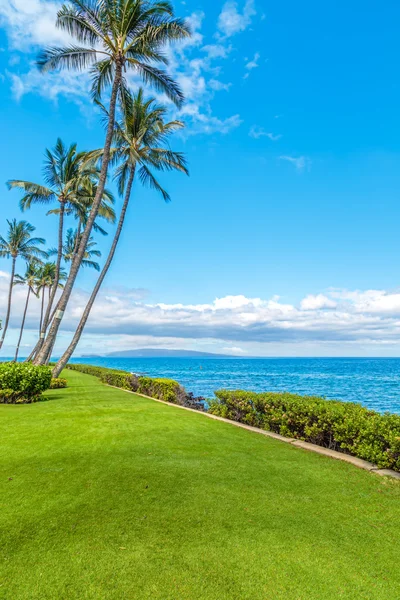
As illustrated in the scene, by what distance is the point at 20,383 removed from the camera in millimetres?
10734

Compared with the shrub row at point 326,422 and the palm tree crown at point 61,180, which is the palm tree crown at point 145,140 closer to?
the palm tree crown at point 61,180

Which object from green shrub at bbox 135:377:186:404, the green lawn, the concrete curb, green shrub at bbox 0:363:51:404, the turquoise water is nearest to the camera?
the green lawn

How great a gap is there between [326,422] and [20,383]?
9.31 meters

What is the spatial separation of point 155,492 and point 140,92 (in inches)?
787

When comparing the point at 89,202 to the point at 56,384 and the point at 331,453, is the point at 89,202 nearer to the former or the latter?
the point at 56,384

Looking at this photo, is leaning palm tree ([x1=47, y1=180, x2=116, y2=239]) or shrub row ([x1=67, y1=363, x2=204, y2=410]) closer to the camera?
shrub row ([x1=67, y1=363, x2=204, y2=410])

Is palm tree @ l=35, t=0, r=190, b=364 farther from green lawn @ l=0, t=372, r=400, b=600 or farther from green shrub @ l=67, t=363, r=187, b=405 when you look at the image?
green lawn @ l=0, t=372, r=400, b=600

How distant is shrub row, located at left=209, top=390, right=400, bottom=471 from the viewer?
5434 millimetres

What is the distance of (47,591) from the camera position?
98.3 inches

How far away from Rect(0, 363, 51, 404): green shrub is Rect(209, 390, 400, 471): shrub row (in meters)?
6.47

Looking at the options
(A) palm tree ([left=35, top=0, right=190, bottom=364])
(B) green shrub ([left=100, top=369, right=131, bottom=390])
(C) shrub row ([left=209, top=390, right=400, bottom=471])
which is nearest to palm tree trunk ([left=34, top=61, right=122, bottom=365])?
(A) palm tree ([left=35, top=0, right=190, bottom=364])

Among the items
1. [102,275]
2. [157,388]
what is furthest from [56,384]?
[102,275]

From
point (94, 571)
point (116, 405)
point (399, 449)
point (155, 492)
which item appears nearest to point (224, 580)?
point (94, 571)

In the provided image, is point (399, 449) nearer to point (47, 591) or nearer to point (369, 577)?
point (369, 577)
